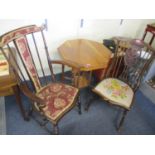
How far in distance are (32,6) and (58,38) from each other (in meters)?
0.55

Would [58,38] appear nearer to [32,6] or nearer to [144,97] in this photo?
[32,6]

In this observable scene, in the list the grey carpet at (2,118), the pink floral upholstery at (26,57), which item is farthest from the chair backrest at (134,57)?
the grey carpet at (2,118)

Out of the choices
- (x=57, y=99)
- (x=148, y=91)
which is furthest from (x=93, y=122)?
(x=148, y=91)

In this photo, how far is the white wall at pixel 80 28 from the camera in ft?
5.65

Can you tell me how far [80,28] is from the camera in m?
2.03

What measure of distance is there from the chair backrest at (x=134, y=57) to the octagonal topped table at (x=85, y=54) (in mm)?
149

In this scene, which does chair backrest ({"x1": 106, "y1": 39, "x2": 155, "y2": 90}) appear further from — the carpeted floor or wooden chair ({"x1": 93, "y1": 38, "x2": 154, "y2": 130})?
the carpeted floor

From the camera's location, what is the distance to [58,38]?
6.56 ft

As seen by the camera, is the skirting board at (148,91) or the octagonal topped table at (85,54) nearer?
the octagonal topped table at (85,54)

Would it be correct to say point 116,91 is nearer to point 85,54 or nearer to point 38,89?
point 85,54

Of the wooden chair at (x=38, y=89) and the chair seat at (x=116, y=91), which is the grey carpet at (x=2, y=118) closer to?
the wooden chair at (x=38, y=89)

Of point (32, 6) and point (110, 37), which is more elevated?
point (32, 6)
